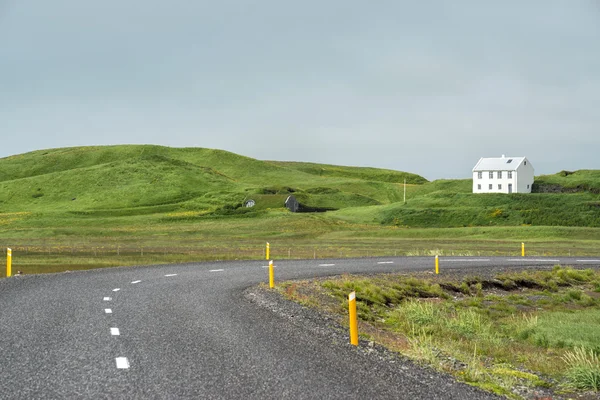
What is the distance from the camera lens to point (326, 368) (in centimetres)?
1064

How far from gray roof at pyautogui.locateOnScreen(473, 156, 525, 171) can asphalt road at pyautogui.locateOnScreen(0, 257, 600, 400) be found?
10682 cm

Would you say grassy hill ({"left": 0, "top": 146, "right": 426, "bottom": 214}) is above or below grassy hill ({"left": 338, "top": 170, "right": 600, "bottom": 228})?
above

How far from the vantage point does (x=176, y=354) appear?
1152 cm

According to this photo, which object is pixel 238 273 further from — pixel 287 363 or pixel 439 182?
pixel 439 182

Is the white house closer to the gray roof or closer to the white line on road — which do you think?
the gray roof

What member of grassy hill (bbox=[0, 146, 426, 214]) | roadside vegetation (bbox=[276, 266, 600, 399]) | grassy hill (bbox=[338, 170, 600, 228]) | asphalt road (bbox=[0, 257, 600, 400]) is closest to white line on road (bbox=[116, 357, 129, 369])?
asphalt road (bbox=[0, 257, 600, 400])

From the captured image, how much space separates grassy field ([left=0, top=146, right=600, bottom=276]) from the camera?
177ft

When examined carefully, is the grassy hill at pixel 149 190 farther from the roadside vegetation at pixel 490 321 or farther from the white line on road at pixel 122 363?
the white line on road at pixel 122 363

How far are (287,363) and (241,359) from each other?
837 mm

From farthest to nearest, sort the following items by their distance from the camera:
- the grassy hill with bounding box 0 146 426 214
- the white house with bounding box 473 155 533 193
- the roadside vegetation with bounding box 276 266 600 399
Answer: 1. the grassy hill with bounding box 0 146 426 214
2. the white house with bounding box 473 155 533 193
3. the roadside vegetation with bounding box 276 266 600 399

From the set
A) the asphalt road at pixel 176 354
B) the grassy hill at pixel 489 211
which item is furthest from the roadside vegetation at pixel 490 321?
the grassy hill at pixel 489 211

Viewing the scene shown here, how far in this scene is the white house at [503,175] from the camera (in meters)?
119

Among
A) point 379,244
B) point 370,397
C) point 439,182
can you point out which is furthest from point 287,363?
point 439,182

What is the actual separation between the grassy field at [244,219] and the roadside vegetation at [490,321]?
53.3 feet
